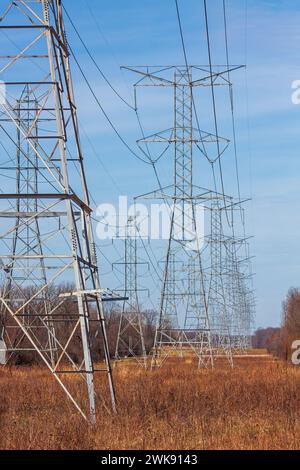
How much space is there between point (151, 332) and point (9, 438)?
79.7m

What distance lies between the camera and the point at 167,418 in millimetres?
14719

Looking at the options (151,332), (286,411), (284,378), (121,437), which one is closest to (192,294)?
(284,378)

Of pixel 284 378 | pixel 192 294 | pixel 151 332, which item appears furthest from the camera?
pixel 151 332

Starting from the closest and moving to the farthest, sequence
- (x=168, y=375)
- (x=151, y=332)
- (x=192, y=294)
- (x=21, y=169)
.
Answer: (x=168, y=375), (x=21, y=169), (x=192, y=294), (x=151, y=332)

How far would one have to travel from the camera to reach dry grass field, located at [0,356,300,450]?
38.0 ft

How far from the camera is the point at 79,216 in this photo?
1631cm

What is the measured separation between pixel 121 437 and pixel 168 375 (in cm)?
1423

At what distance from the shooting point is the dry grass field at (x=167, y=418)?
11.6 metres
